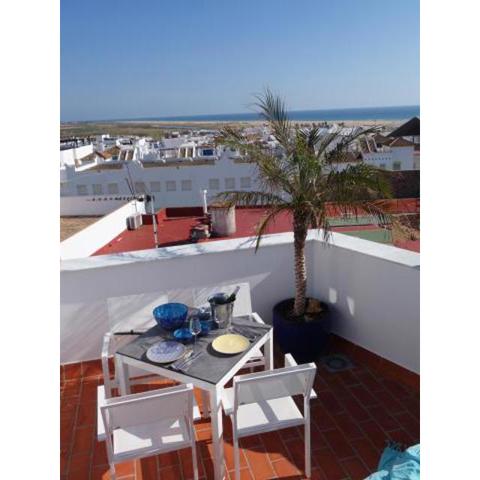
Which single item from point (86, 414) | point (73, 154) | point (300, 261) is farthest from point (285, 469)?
point (73, 154)

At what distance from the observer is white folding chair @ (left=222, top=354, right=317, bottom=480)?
2.39m

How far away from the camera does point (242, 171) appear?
1065 inches

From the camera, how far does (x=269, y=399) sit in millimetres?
2475

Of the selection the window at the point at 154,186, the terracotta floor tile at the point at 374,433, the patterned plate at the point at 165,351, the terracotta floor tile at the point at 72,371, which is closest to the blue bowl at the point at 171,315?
the patterned plate at the point at 165,351

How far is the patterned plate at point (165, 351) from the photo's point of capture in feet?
8.99

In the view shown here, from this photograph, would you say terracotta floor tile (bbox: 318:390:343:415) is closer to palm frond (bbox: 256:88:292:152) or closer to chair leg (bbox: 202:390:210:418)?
chair leg (bbox: 202:390:210:418)

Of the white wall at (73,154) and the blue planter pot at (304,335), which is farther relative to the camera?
the white wall at (73,154)

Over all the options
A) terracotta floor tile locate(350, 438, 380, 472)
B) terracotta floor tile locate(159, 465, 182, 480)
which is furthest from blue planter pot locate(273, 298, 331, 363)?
terracotta floor tile locate(159, 465, 182, 480)

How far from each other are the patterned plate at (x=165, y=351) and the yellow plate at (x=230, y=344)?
0.24 meters

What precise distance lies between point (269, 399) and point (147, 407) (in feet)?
2.30

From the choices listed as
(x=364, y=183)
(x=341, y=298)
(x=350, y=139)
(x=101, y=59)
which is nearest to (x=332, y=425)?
(x=341, y=298)

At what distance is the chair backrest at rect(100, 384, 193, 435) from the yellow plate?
1.69 feet

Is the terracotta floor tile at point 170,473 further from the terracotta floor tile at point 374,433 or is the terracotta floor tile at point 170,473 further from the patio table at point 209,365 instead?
the terracotta floor tile at point 374,433
